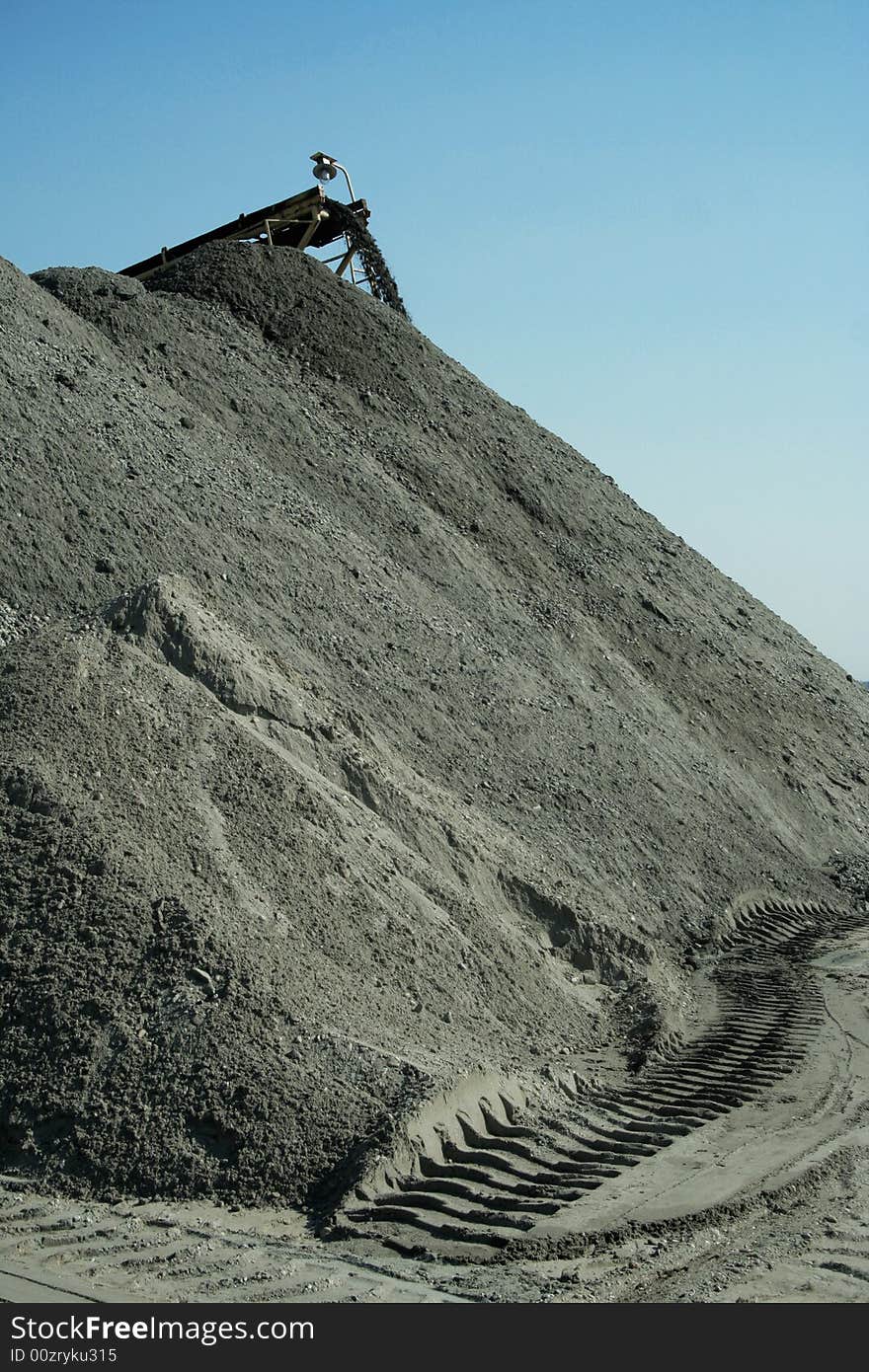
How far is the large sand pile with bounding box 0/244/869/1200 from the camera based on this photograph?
824 cm

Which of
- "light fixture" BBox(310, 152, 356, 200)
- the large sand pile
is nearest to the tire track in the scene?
the large sand pile

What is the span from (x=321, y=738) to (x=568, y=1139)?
5.27 meters

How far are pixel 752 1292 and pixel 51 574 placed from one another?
11.1 meters

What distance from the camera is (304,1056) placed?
26.9ft

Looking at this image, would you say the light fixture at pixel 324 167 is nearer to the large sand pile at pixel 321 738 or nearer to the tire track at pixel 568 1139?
the large sand pile at pixel 321 738

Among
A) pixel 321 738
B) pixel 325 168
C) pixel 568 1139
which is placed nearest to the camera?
pixel 568 1139

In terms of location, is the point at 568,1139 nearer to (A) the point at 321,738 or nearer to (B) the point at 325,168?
(A) the point at 321,738

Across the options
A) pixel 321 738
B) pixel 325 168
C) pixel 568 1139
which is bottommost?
pixel 568 1139

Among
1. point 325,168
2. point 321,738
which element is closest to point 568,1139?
point 321,738

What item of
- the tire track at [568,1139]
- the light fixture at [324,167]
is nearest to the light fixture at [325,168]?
the light fixture at [324,167]

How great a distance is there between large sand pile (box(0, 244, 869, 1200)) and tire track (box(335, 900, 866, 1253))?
1.45 feet

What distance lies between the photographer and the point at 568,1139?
841cm
